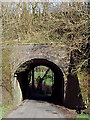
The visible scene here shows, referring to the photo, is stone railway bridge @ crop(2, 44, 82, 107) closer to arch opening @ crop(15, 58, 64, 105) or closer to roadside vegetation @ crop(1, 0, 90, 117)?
roadside vegetation @ crop(1, 0, 90, 117)

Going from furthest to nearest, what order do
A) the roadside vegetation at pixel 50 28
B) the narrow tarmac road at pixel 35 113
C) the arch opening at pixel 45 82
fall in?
the arch opening at pixel 45 82
the roadside vegetation at pixel 50 28
the narrow tarmac road at pixel 35 113

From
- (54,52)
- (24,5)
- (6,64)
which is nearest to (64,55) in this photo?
(54,52)

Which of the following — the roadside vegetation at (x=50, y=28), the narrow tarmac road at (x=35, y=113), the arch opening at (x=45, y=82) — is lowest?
the narrow tarmac road at (x=35, y=113)

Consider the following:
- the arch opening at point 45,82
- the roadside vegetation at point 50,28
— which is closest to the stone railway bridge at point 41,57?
the roadside vegetation at point 50,28

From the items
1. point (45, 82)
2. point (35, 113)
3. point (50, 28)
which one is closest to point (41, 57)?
point (50, 28)

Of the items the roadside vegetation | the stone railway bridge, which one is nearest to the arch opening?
the stone railway bridge

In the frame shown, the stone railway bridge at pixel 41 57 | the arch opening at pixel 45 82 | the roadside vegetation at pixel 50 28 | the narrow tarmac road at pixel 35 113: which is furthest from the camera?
the arch opening at pixel 45 82

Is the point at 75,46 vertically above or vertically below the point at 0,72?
above

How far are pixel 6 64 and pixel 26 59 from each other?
1463 mm

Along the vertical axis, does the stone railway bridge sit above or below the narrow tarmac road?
above

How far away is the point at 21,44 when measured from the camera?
605 inches

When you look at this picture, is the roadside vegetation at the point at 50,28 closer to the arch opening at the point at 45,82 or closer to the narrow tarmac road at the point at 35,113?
the arch opening at the point at 45,82

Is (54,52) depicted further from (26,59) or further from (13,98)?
(13,98)

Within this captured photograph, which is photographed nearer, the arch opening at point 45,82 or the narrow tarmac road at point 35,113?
the narrow tarmac road at point 35,113
